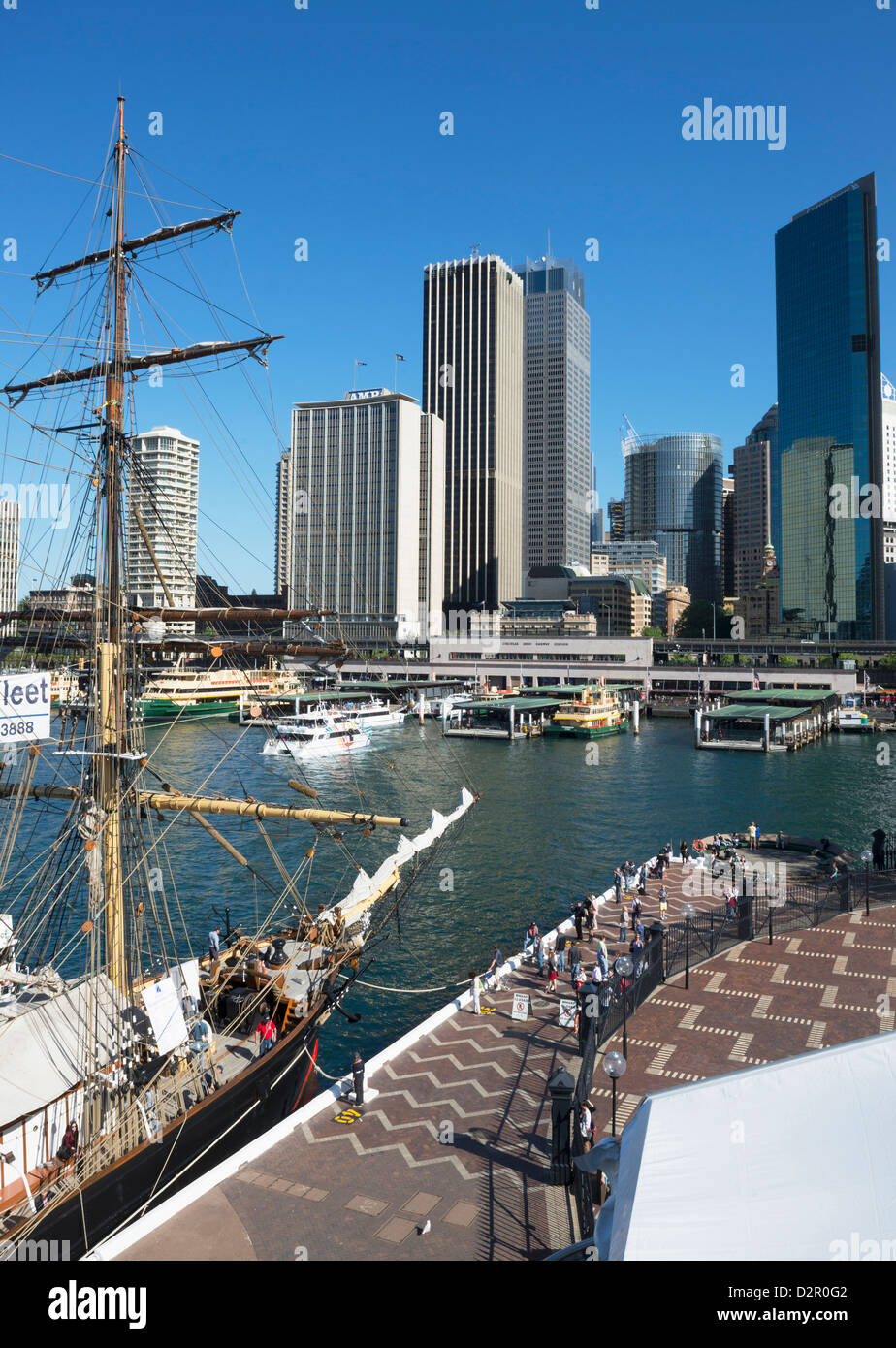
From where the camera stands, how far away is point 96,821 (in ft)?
73.7

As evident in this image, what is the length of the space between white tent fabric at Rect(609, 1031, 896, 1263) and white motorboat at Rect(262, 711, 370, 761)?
73561 millimetres

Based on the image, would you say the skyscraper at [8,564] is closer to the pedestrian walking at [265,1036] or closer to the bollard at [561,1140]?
the pedestrian walking at [265,1036]

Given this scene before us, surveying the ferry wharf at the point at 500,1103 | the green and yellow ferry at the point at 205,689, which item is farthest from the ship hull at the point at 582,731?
the ferry wharf at the point at 500,1103

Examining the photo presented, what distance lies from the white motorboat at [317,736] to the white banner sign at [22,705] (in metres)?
64.1

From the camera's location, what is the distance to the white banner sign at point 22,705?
17641mm

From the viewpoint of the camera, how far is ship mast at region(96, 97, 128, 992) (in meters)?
21.9

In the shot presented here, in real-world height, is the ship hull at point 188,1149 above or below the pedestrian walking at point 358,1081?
below

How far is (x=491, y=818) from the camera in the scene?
188 feet

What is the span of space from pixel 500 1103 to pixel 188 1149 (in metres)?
6.53

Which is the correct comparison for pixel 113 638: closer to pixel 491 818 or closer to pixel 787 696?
pixel 491 818

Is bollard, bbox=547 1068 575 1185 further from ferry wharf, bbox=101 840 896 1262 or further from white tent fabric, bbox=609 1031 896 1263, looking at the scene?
white tent fabric, bbox=609 1031 896 1263

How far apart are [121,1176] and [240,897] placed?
23187mm
